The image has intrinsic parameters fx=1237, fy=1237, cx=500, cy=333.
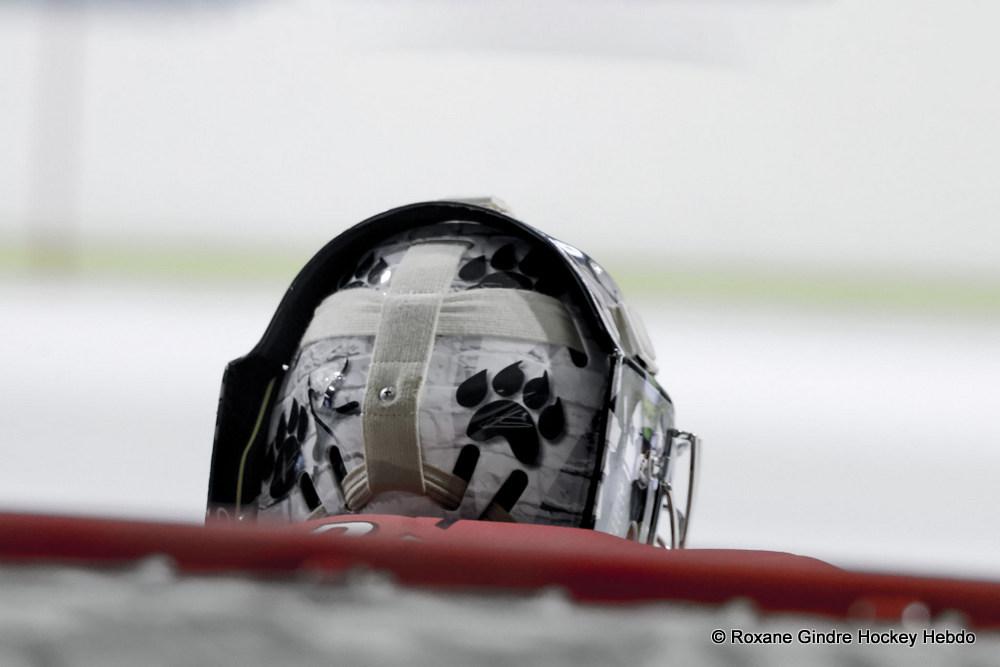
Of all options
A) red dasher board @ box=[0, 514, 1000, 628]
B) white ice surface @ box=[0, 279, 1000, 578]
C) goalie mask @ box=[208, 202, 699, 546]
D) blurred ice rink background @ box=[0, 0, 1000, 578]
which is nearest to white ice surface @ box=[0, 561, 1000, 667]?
red dasher board @ box=[0, 514, 1000, 628]

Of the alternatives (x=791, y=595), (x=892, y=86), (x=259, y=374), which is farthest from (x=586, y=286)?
(x=892, y=86)

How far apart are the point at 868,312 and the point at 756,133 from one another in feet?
2.43

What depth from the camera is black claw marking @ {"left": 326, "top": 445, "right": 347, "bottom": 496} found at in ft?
3.20

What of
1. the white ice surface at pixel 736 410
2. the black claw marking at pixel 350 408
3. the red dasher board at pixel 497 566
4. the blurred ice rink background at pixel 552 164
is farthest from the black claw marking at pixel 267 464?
the blurred ice rink background at pixel 552 164

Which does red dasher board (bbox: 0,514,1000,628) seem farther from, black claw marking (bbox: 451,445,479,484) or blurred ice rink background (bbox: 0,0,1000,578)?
blurred ice rink background (bbox: 0,0,1000,578)

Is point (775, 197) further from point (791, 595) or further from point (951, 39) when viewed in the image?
point (791, 595)

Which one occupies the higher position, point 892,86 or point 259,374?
point 892,86

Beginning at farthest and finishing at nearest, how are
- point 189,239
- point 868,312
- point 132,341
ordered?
point 189,239
point 868,312
point 132,341

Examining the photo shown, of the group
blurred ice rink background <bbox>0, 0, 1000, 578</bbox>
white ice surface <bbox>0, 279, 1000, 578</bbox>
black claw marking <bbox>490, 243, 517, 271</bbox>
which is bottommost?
white ice surface <bbox>0, 279, 1000, 578</bbox>

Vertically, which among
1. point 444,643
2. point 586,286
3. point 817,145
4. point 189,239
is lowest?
point 444,643

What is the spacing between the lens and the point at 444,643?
301 millimetres

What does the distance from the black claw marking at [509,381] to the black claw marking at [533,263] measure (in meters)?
0.09

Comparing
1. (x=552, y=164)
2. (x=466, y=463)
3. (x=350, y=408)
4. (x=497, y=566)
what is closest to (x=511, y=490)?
(x=466, y=463)

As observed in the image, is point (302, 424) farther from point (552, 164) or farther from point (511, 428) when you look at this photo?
point (552, 164)
